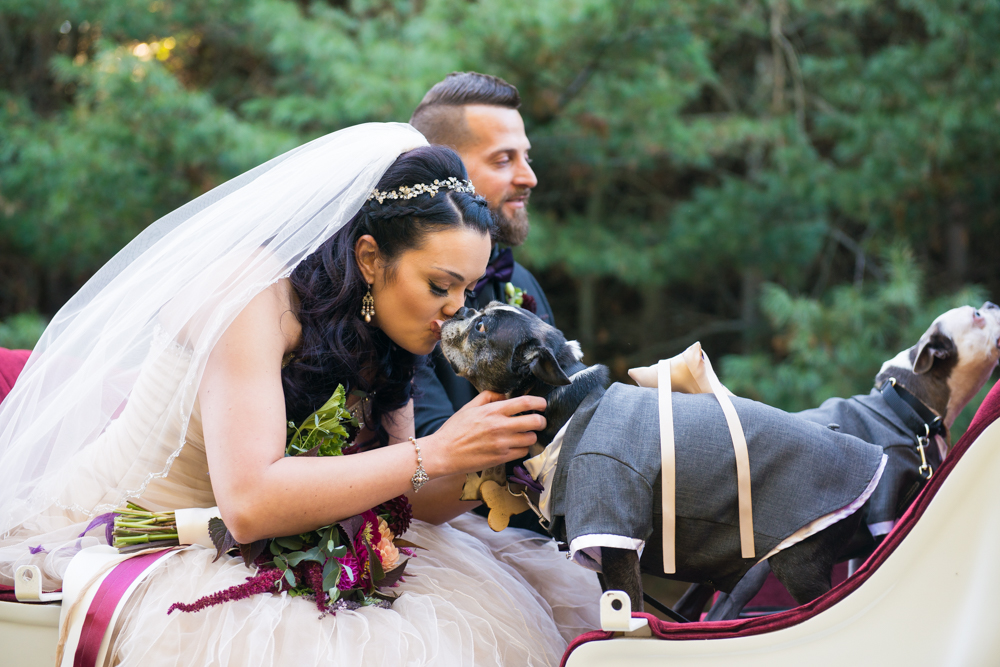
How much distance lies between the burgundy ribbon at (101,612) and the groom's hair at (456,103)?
1719 millimetres

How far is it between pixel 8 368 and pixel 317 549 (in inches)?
45.5

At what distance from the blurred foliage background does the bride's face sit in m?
2.75

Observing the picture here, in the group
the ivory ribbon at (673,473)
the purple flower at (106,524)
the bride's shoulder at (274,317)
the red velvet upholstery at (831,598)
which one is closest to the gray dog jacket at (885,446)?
the ivory ribbon at (673,473)

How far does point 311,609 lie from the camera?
155cm

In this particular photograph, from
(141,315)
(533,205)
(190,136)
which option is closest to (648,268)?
(533,205)

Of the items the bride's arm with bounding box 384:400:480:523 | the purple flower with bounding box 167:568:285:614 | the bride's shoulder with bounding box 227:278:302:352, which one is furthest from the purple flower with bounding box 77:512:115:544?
the bride's arm with bounding box 384:400:480:523

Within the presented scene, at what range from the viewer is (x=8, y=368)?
2119mm

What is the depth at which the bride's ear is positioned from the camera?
1854 millimetres

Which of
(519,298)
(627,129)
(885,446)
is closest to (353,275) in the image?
(519,298)

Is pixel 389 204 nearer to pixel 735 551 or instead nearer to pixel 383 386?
pixel 383 386

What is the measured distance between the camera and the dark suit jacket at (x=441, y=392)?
2326mm

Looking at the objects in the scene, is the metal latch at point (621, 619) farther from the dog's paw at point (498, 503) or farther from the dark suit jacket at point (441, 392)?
the dark suit jacket at point (441, 392)

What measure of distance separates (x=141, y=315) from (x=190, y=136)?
3314 millimetres

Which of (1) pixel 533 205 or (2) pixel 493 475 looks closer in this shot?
(2) pixel 493 475
